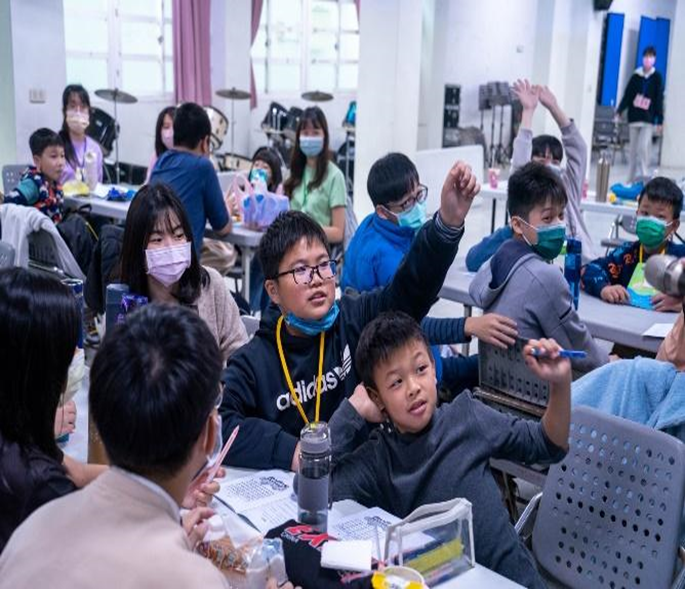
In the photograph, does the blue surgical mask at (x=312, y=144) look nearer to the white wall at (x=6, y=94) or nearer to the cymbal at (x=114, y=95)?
the white wall at (x=6, y=94)

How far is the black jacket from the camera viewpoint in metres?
12.1

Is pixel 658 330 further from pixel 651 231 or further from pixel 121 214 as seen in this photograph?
pixel 121 214

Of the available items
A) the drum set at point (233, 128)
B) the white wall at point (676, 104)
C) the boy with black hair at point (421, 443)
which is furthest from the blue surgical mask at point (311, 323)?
the white wall at point (676, 104)

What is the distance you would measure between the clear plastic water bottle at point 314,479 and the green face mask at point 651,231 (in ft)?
7.66

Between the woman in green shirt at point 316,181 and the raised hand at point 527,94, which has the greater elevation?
the raised hand at point 527,94

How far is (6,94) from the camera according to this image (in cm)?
761

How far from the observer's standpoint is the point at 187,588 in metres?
1.02

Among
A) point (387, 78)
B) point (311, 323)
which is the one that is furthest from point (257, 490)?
point (387, 78)

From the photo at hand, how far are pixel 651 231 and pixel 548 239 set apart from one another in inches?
29.1

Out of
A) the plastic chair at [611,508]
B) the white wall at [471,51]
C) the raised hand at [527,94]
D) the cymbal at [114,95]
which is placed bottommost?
the plastic chair at [611,508]

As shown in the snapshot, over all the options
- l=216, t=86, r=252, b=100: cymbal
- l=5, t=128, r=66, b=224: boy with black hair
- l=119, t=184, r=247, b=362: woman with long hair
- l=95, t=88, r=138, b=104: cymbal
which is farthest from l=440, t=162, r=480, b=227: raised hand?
l=216, t=86, r=252, b=100: cymbal

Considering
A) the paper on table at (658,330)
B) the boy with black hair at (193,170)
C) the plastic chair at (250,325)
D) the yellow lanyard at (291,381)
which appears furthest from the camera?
the boy with black hair at (193,170)

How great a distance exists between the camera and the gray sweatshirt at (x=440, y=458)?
190cm

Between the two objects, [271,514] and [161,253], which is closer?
[271,514]
